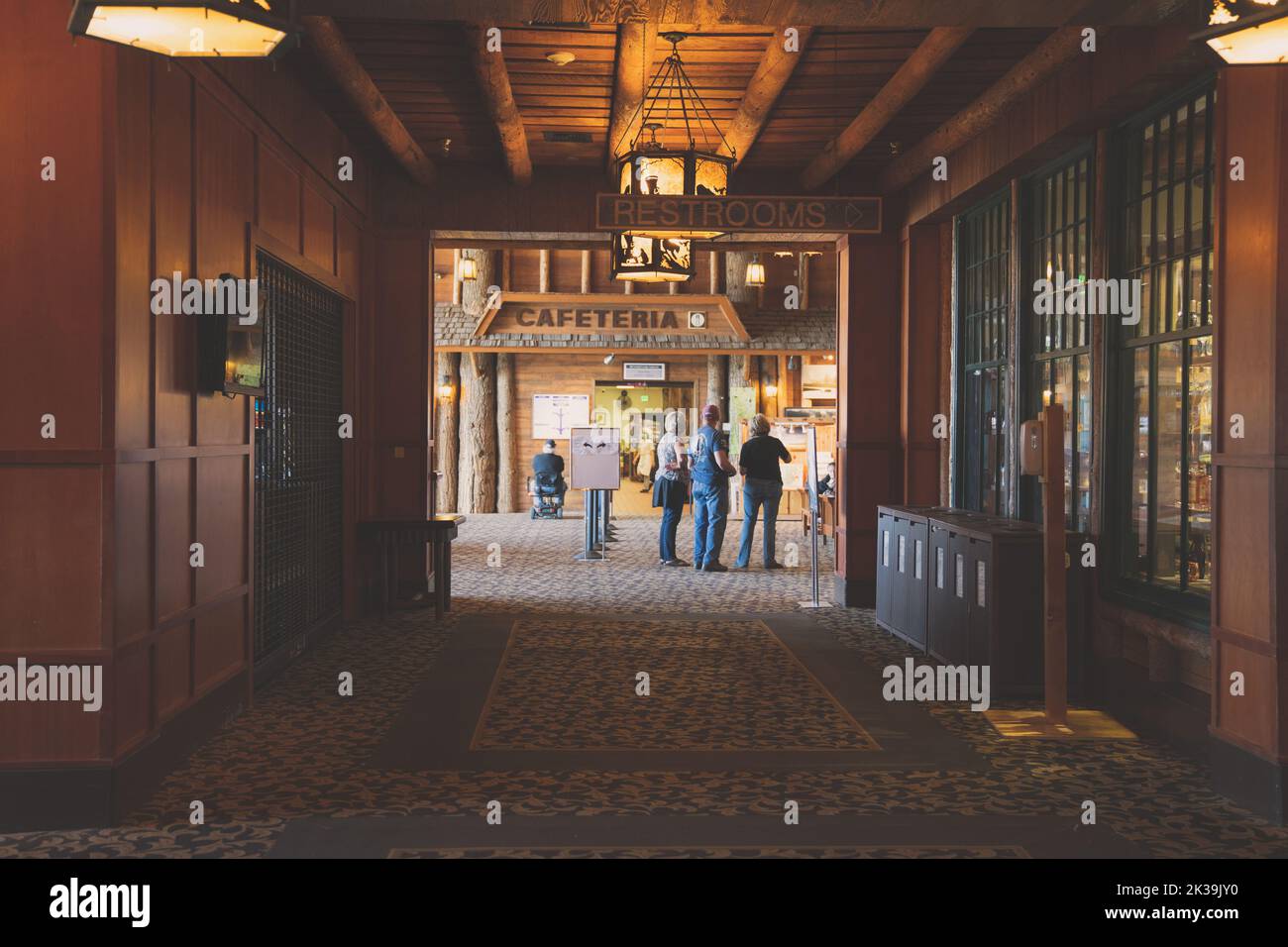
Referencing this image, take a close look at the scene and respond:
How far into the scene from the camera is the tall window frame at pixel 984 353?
26.0 ft

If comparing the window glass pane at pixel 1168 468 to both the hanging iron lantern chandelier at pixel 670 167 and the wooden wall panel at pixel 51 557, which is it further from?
the wooden wall panel at pixel 51 557

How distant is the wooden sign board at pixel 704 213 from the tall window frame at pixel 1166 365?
1.56 metres

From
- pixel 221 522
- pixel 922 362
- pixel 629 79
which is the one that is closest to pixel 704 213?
pixel 629 79

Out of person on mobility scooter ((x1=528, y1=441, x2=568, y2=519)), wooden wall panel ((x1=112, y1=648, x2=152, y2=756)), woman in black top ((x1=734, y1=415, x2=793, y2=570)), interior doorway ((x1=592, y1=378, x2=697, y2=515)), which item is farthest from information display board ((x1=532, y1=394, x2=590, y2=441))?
wooden wall panel ((x1=112, y1=648, x2=152, y2=756))

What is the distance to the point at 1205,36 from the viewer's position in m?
3.69

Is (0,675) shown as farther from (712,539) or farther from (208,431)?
(712,539)

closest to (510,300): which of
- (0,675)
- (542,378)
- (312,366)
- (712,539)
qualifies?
(542,378)

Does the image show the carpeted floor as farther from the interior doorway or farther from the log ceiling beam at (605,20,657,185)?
the interior doorway

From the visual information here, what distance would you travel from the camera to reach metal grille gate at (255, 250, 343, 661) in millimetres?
6539

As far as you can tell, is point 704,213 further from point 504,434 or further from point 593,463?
point 504,434

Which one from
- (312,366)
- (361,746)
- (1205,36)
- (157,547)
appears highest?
(1205,36)

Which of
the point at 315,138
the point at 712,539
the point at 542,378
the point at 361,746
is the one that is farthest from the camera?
the point at 542,378

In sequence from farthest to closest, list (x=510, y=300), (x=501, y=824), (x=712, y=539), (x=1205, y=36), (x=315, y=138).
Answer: (x=510, y=300), (x=712, y=539), (x=315, y=138), (x=501, y=824), (x=1205, y=36)

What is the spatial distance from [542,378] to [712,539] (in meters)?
8.56
